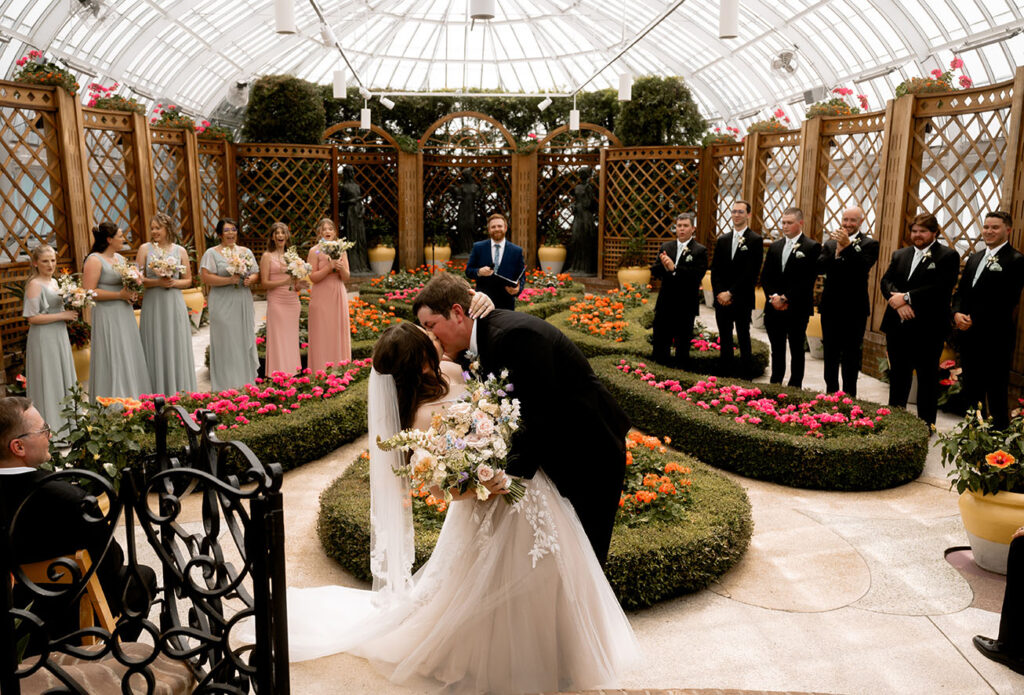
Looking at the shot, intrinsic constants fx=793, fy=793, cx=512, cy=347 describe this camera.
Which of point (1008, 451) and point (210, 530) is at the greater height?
point (210, 530)

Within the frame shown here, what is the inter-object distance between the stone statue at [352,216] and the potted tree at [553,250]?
3362mm

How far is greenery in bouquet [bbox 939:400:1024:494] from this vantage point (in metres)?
3.62

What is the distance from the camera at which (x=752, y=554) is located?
391 cm

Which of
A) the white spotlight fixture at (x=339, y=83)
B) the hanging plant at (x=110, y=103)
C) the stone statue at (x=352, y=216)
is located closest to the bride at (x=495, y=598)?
the hanging plant at (x=110, y=103)

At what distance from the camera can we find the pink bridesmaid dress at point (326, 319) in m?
6.85

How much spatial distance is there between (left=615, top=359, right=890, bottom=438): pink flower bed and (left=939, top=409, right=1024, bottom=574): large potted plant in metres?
1.35

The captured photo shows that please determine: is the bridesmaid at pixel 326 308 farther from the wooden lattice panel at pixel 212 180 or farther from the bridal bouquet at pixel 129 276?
the wooden lattice panel at pixel 212 180

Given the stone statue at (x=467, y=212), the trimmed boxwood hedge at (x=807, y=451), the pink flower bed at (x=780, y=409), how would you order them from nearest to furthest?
the trimmed boxwood hedge at (x=807, y=451), the pink flower bed at (x=780, y=409), the stone statue at (x=467, y=212)

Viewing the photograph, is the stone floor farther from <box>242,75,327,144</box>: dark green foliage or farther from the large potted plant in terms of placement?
<box>242,75,327,144</box>: dark green foliage

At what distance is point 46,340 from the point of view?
541cm

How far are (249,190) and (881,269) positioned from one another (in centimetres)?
979

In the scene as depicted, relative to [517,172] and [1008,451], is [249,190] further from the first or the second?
[1008,451]

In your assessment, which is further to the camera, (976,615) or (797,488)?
(797,488)

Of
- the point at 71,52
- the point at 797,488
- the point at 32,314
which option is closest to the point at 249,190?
the point at 71,52
